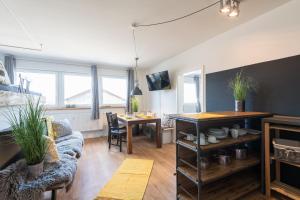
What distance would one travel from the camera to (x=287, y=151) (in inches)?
62.8

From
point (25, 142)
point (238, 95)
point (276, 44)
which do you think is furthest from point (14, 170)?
point (276, 44)

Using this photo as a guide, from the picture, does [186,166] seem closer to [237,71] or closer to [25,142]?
[25,142]

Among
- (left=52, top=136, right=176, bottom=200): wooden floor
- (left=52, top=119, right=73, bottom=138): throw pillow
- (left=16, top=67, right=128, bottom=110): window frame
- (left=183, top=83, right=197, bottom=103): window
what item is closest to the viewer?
(left=52, top=136, right=176, bottom=200): wooden floor

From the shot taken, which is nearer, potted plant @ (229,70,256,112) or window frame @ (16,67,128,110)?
potted plant @ (229,70,256,112)

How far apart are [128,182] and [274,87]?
2439 mm

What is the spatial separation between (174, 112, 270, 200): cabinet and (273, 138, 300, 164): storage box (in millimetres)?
259

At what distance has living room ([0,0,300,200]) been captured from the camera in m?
1.60

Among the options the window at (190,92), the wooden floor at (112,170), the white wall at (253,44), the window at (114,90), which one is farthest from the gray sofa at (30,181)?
the window at (190,92)

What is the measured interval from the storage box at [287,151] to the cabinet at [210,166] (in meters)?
0.26

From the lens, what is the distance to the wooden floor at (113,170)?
78.7 inches

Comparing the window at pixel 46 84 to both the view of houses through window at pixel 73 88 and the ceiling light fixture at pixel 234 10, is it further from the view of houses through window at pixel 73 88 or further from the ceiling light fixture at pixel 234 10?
the ceiling light fixture at pixel 234 10

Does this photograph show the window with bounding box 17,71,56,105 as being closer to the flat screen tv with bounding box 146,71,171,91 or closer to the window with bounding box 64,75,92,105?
the window with bounding box 64,75,92,105

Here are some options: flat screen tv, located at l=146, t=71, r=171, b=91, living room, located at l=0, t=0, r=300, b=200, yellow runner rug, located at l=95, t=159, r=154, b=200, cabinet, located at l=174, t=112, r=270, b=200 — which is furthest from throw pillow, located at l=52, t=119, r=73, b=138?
flat screen tv, located at l=146, t=71, r=171, b=91

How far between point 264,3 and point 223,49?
3.10 ft
